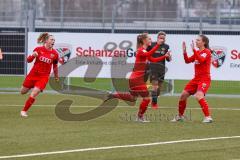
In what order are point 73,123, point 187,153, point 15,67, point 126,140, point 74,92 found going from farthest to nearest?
point 15,67 → point 74,92 → point 73,123 → point 126,140 → point 187,153

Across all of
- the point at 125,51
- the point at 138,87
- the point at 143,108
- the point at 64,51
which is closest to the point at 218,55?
the point at 125,51

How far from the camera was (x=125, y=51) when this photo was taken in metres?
26.8

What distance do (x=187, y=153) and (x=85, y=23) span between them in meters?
24.9

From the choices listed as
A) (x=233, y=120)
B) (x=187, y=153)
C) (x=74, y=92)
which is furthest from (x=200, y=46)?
(x=74, y=92)

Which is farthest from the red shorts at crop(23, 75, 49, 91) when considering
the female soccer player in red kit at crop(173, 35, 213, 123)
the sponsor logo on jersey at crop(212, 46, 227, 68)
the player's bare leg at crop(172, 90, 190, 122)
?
the sponsor logo on jersey at crop(212, 46, 227, 68)

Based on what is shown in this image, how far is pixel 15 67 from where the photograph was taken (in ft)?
93.7

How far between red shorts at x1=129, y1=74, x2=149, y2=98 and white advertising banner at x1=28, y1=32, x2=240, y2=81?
9182 mm

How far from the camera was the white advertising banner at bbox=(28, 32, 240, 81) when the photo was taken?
26.2m

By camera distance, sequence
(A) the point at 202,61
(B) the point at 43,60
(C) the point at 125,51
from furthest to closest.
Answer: (C) the point at 125,51, (B) the point at 43,60, (A) the point at 202,61

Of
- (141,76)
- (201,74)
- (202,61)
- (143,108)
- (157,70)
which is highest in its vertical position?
(202,61)

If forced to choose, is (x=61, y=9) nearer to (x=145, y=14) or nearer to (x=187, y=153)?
(x=145, y=14)

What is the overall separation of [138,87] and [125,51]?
9.91 metres

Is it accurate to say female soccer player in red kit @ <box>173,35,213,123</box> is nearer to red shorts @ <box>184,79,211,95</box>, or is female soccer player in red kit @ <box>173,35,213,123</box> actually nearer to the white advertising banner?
red shorts @ <box>184,79,211,95</box>

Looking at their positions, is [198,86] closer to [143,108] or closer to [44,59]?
[143,108]
